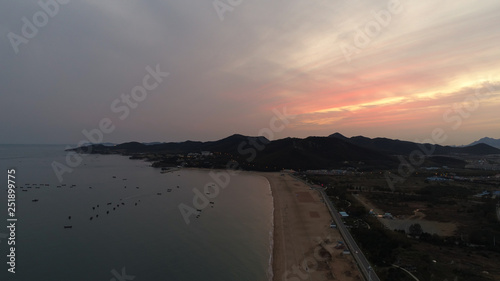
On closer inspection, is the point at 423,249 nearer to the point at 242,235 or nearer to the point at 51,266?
the point at 242,235

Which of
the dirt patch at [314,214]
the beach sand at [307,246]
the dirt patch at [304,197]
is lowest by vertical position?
the beach sand at [307,246]

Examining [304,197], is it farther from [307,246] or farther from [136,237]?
[136,237]

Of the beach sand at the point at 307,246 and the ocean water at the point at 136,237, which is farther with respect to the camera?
the ocean water at the point at 136,237

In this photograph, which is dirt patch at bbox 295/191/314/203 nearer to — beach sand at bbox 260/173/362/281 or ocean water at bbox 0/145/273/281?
beach sand at bbox 260/173/362/281

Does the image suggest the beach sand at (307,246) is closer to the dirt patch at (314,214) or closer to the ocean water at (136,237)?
the dirt patch at (314,214)

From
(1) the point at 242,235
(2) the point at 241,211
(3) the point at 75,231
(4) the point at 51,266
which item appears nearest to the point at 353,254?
(1) the point at 242,235

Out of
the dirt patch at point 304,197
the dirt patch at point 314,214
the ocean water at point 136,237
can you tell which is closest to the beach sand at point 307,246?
the dirt patch at point 314,214
